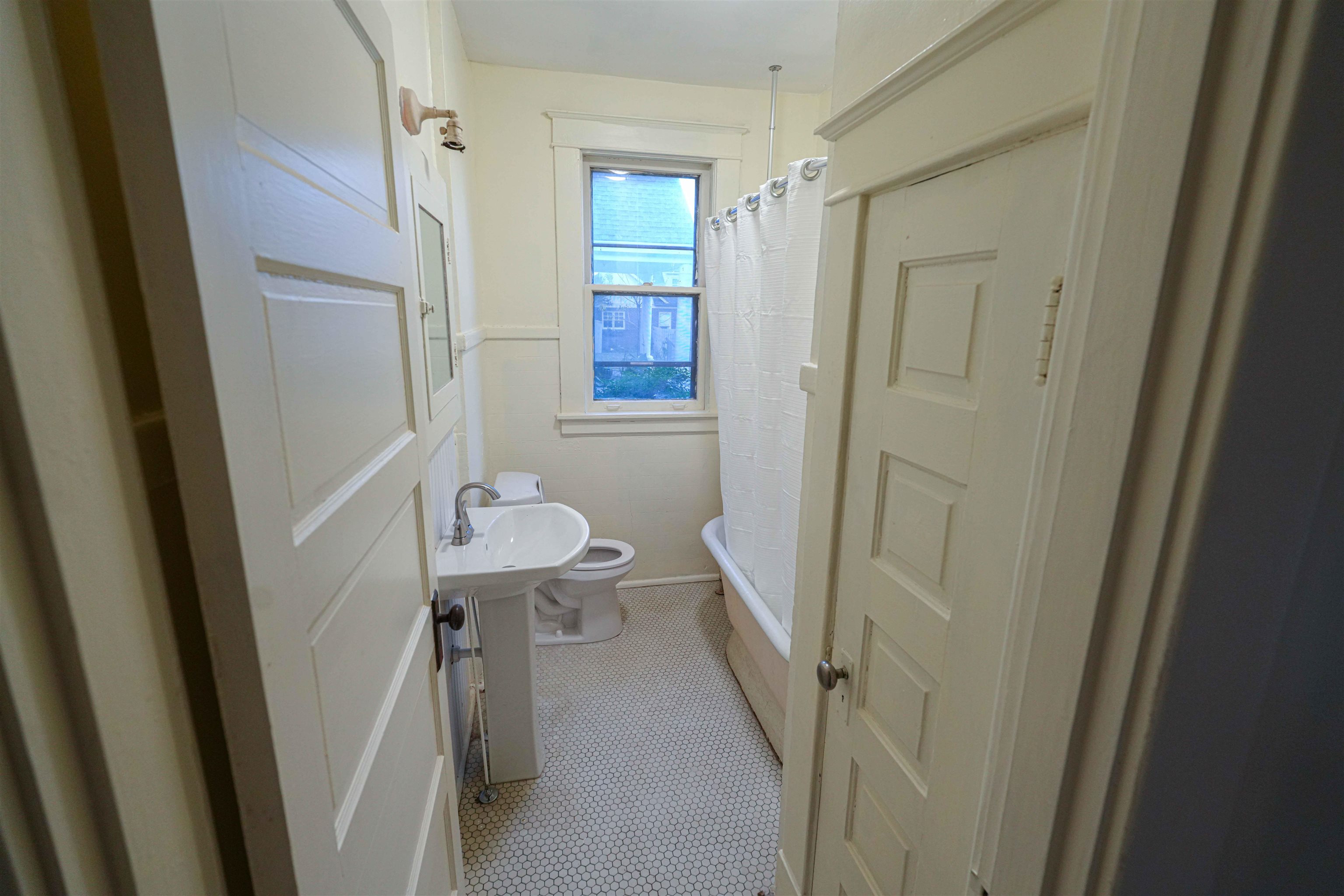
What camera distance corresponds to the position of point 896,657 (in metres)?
0.85

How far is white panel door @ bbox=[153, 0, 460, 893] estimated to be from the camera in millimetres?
403

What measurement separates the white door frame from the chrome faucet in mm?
1437

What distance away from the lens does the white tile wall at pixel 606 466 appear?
276 centimetres

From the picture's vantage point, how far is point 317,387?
1.84 feet

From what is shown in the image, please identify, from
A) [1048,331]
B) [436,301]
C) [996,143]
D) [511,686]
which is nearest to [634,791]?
[511,686]

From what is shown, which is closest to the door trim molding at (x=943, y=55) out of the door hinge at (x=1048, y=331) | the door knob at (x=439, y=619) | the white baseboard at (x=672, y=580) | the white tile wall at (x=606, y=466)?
the door hinge at (x=1048, y=331)

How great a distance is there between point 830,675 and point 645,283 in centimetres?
228

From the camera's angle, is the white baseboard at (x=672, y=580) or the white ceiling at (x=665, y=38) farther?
Answer: the white baseboard at (x=672, y=580)

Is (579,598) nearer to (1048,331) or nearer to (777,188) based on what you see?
(777,188)

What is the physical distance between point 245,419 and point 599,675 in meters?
2.14

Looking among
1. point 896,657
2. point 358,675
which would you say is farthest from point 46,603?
point 896,657

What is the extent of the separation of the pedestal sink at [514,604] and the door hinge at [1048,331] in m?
1.26

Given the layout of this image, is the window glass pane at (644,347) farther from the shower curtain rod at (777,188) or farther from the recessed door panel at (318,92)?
the recessed door panel at (318,92)

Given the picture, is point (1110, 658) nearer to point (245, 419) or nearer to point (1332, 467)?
point (1332, 467)
